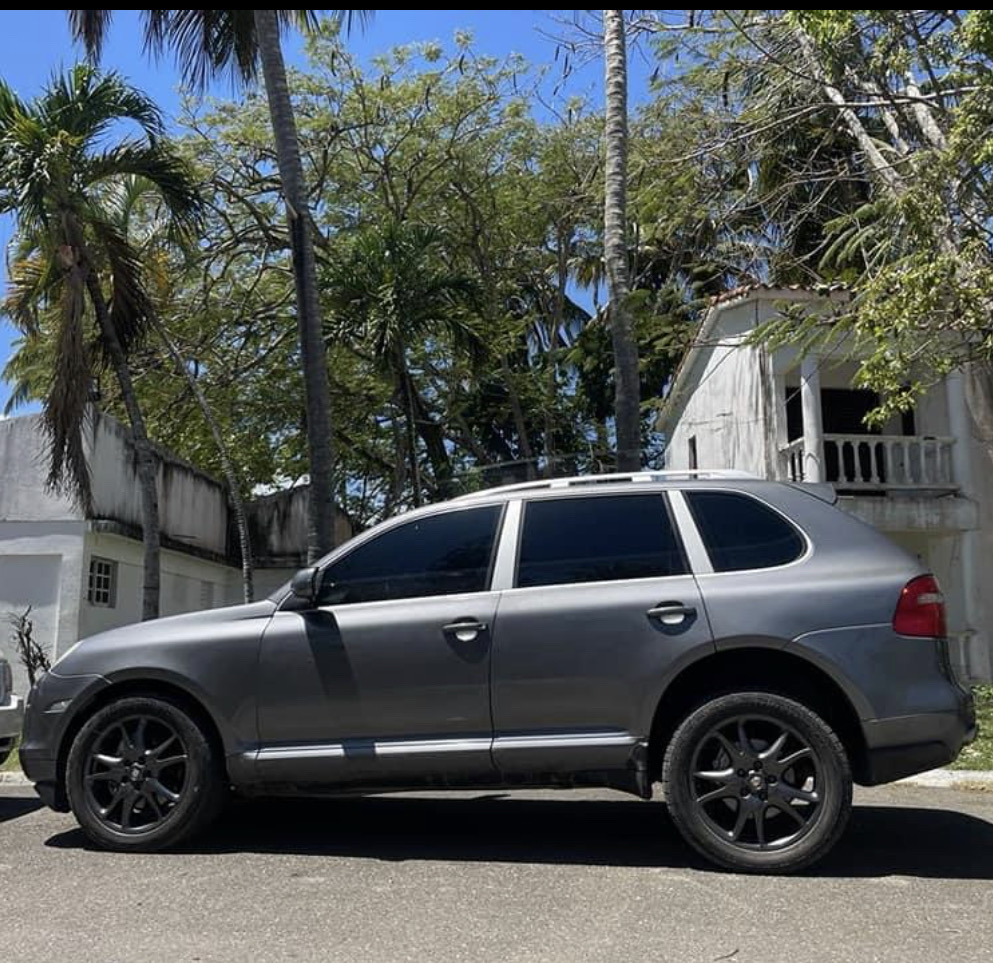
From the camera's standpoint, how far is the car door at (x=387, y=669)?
5254 millimetres

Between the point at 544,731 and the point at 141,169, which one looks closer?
the point at 544,731

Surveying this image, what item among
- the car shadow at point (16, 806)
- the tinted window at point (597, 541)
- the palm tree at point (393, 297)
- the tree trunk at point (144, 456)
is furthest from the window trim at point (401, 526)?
the palm tree at point (393, 297)

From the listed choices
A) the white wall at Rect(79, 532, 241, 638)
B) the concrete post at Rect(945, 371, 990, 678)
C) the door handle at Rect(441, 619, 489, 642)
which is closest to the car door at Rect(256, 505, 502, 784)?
the door handle at Rect(441, 619, 489, 642)

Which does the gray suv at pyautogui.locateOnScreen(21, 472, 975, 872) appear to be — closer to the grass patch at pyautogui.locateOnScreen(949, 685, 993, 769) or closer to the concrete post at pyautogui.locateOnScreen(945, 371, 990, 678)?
the grass patch at pyautogui.locateOnScreen(949, 685, 993, 769)

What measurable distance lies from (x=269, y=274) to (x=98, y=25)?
394 inches

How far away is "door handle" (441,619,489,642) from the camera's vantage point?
5.29m

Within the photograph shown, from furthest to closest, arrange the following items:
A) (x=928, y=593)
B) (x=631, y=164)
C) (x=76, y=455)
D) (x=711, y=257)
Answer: (x=631, y=164) < (x=711, y=257) < (x=76, y=455) < (x=928, y=593)

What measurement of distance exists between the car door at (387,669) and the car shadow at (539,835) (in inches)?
23.0

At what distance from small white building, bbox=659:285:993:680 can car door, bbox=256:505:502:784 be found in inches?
372

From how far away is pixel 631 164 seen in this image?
57.8 feet

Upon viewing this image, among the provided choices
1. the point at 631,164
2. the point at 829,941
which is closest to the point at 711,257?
the point at 631,164

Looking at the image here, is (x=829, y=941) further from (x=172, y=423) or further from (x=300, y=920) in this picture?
(x=172, y=423)

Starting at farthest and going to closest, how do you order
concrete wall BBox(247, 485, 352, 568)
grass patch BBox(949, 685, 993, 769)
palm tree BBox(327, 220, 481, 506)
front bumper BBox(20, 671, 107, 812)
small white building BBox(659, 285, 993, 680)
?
concrete wall BBox(247, 485, 352, 568)
small white building BBox(659, 285, 993, 680)
palm tree BBox(327, 220, 481, 506)
grass patch BBox(949, 685, 993, 769)
front bumper BBox(20, 671, 107, 812)

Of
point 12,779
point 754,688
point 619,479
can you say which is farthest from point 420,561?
point 12,779
